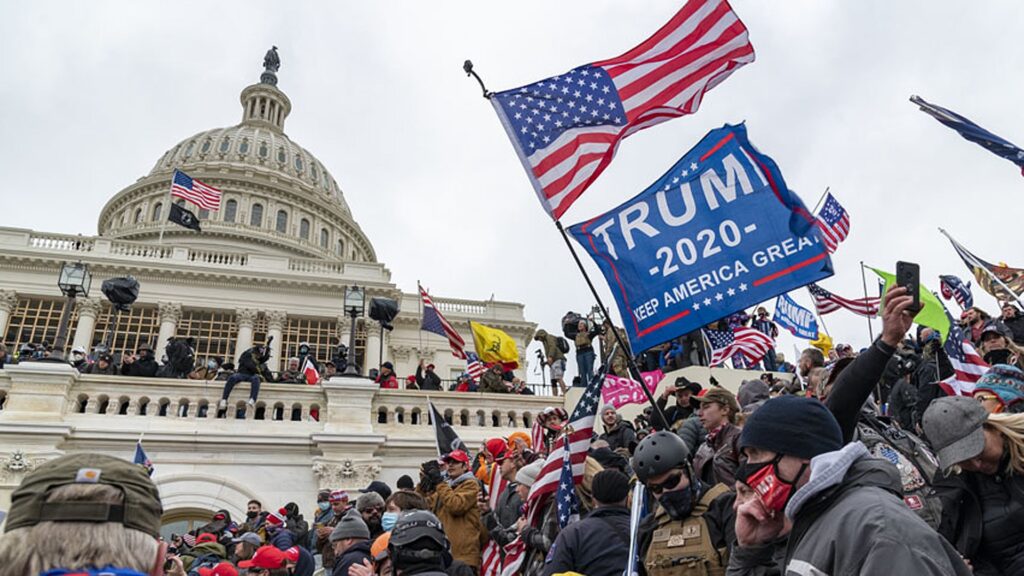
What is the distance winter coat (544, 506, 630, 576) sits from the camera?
13.4ft

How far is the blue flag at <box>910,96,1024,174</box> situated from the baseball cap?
8.61 m

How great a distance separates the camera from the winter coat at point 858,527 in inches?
74.4

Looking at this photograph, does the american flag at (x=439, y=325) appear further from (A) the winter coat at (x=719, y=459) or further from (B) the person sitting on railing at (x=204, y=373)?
(A) the winter coat at (x=719, y=459)

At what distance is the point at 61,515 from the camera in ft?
5.49

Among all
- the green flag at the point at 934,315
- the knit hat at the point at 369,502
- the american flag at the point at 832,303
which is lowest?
the knit hat at the point at 369,502

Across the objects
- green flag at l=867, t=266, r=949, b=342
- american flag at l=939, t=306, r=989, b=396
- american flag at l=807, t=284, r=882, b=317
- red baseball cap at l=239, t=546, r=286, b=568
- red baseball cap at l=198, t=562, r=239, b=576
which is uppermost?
american flag at l=807, t=284, r=882, b=317

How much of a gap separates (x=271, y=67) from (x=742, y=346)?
304ft

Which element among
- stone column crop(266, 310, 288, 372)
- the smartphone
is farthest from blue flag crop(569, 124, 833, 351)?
stone column crop(266, 310, 288, 372)

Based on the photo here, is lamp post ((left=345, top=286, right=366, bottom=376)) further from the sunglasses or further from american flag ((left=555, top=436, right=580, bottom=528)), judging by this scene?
the sunglasses

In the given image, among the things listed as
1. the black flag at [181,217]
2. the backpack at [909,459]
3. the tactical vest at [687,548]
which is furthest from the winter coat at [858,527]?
the black flag at [181,217]

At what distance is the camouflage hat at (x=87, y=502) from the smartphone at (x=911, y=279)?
2.78 meters

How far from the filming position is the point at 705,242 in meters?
5.54

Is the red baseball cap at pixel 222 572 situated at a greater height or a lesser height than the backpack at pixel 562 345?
lesser

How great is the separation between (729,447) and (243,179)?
64.5 metres
